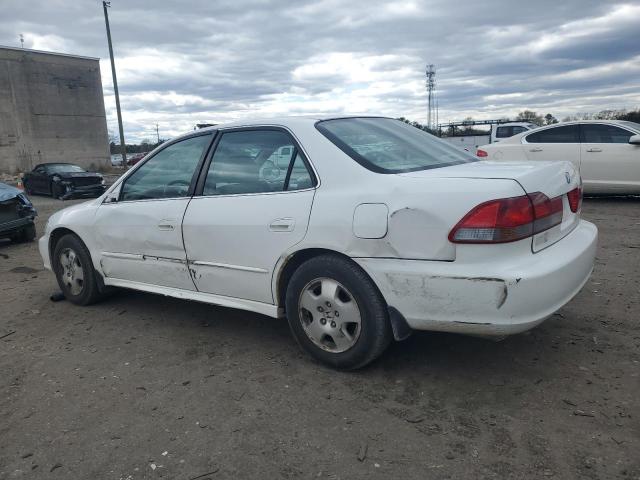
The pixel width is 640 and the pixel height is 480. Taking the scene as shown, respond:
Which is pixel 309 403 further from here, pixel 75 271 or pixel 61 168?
pixel 61 168

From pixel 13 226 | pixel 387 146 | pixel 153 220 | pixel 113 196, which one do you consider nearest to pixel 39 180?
pixel 13 226

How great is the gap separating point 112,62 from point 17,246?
63.3ft

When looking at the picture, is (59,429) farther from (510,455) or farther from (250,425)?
(510,455)

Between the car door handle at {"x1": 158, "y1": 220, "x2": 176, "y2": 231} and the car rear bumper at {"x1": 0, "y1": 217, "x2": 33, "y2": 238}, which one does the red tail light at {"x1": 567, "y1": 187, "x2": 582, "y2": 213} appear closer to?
the car door handle at {"x1": 158, "y1": 220, "x2": 176, "y2": 231}

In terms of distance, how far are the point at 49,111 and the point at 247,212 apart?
36404 mm

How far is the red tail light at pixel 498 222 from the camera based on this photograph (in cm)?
264

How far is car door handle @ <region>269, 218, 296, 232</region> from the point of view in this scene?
3241mm

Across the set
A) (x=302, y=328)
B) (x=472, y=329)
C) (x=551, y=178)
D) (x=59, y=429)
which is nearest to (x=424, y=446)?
(x=472, y=329)

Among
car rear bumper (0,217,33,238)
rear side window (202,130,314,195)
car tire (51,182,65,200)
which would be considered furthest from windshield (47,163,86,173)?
rear side window (202,130,314,195)

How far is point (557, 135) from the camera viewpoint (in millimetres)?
10039

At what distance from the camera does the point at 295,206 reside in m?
3.26

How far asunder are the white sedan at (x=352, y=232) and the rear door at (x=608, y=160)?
22.5 ft

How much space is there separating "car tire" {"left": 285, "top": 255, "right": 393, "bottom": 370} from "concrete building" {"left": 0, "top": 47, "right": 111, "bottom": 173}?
115 feet

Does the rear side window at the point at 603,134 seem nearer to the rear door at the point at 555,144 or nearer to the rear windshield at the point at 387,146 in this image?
the rear door at the point at 555,144
